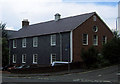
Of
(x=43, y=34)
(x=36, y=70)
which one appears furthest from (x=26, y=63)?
(x=36, y=70)

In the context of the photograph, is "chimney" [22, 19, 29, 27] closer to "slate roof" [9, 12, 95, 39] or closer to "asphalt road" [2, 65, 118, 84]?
"slate roof" [9, 12, 95, 39]

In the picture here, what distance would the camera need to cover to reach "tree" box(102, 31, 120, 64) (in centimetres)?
2989

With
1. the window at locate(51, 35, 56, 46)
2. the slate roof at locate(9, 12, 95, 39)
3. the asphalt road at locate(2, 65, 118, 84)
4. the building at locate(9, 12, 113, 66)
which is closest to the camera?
the asphalt road at locate(2, 65, 118, 84)

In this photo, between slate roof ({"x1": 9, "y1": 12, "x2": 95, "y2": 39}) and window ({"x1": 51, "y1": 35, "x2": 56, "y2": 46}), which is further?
window ({"x1": 51, "y1": 35, "x2": 56, "y2": 46})

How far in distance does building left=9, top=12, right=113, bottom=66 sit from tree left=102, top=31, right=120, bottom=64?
4.26m

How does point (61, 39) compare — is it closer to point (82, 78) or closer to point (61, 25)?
point (61, 25)

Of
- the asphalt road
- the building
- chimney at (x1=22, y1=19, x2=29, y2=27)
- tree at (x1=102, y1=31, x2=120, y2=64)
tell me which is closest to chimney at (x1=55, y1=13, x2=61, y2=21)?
the building

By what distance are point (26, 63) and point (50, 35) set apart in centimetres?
825

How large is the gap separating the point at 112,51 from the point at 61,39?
8192mm

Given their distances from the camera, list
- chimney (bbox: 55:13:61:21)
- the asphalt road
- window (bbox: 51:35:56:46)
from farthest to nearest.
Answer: chimney (bbox: 55:13:61:21), window (bbox: 51:35:56:46), the asphalt road

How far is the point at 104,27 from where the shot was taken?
3838cm

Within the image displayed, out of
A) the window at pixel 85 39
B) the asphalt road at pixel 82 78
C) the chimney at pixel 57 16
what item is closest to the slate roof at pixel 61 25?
the chimney at pixel 57 16

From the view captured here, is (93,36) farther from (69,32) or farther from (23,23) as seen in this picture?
(23,23)

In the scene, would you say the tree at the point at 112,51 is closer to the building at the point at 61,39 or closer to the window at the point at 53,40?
the building at the point at 61,39
